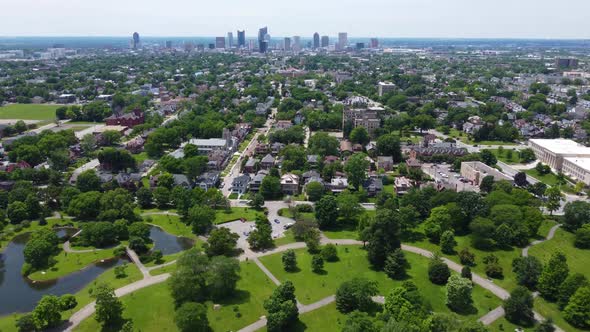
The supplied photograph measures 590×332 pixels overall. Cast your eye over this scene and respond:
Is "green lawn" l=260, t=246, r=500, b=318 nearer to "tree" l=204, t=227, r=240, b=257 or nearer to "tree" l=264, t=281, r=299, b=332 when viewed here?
"tree" l=264, t=281, r=299, b=332

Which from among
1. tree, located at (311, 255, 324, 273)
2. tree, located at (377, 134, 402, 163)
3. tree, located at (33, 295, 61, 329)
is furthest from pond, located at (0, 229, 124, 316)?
tree, located at (377, 134, 402, 163)

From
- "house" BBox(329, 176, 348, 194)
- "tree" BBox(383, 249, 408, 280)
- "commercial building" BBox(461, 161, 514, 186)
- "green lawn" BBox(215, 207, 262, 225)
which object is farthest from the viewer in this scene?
"commercial building" BBox(461, 161, 514, 186)

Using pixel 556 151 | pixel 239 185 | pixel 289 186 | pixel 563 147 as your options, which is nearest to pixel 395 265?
pixel 289 186

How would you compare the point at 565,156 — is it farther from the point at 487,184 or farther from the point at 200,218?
the point at 200,218

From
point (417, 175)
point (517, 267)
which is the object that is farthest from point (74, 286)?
point (417, 175)

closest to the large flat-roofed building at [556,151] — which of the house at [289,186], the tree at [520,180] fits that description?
the tree at [520,180]
